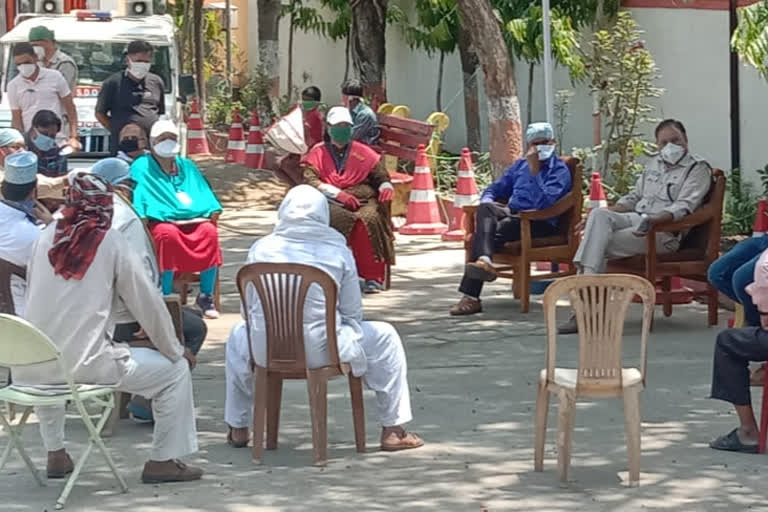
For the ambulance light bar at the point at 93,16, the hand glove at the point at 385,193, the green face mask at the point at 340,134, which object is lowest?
the hand glove at the point at 385,193

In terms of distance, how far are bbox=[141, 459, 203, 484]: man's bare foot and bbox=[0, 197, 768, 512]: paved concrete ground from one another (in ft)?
0.20

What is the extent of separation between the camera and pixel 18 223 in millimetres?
8328

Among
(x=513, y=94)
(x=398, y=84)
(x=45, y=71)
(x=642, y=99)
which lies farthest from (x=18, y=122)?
(x=398, y=84)

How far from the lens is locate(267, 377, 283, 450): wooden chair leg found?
7.89m

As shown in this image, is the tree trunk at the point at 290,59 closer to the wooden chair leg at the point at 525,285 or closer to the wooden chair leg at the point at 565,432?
the wooden chair leg at the point at 525,285

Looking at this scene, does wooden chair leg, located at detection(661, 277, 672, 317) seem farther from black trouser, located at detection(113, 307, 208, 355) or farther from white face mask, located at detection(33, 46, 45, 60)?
white face mask, located at detection(33, 46, 45, 60)

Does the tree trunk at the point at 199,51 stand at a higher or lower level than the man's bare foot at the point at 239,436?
higher

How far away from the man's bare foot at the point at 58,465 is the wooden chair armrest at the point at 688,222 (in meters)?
4.99

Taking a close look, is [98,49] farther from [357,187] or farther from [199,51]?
[199,51]

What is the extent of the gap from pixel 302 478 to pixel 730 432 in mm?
2297

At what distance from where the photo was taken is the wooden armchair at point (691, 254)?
36.0 ft

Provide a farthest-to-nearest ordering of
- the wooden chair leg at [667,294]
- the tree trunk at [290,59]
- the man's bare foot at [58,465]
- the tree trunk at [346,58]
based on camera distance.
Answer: the tree trunk at [290,59]
the tree trunk at [346,58]
the wooden chair leg at [667,294]
the man's bare foot at [58,465]

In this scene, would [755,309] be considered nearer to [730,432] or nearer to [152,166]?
[730,432]

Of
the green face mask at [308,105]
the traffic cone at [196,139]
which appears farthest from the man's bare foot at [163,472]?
the traffic cone at [196,139]
